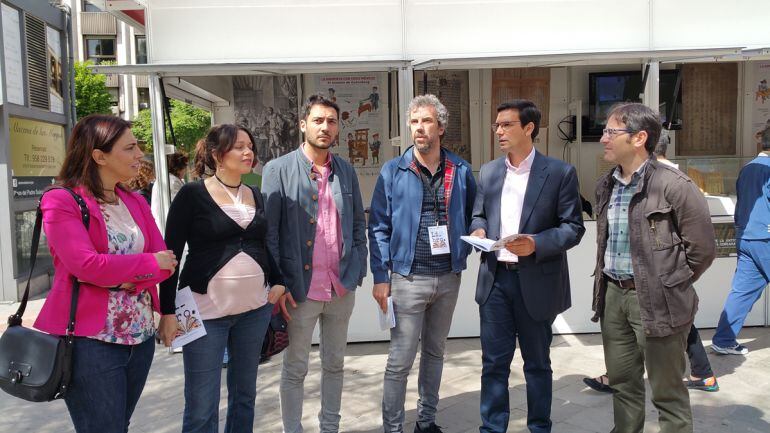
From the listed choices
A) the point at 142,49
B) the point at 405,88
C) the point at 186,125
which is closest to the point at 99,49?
the point at 186,125

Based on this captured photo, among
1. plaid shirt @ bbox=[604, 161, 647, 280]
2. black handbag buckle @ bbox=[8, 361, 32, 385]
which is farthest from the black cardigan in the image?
plaid shirt @ bbox=[604, 161, 647, 280]

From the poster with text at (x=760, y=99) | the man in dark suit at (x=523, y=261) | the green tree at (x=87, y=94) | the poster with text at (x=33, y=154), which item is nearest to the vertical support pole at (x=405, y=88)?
the man in dark suit at (x=523, y=261)

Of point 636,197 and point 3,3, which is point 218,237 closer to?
point 636,197

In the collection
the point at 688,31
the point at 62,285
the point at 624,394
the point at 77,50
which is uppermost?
the point at 77,50

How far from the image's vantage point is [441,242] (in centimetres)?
328

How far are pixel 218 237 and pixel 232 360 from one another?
605 mm

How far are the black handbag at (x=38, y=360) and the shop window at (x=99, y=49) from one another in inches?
1686

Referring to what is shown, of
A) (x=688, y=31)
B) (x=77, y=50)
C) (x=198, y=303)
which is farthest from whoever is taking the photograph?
(x=77, y=50)

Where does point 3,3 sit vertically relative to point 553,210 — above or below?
above

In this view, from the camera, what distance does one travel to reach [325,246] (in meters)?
3.21

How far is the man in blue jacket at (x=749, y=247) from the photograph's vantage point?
15.4ft

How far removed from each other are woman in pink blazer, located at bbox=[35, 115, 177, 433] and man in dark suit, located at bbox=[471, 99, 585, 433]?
167cm

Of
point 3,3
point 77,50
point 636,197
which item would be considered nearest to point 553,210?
point 636,197

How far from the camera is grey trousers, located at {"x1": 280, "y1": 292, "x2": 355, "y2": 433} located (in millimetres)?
3168
